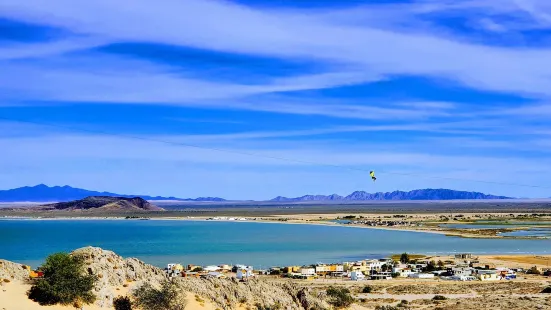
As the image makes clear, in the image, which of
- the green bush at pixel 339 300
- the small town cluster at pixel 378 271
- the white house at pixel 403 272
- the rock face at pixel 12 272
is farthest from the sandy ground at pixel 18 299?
the white house at pixel 403 272

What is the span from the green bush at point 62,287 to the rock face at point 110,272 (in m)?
0.55

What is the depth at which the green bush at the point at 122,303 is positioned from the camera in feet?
64.9

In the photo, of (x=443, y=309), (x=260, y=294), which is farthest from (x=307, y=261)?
(x=260, y=294)

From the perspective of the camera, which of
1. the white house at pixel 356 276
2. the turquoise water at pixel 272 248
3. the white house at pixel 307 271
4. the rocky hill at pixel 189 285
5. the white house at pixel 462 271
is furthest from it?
the turquoise water at pixel 272 248

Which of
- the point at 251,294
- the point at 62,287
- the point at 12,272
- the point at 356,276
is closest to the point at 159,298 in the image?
the point at 62,287

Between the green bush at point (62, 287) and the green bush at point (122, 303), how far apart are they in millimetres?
930

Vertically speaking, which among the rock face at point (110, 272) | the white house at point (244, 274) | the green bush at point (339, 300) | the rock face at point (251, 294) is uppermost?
the rock face at point (110, 272)

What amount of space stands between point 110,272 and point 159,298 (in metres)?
2.28

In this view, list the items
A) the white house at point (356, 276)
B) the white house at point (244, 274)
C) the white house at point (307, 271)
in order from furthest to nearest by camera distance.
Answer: the white house at point (307, 271), the white house at point (356, 276), the white house at point (244, 274)

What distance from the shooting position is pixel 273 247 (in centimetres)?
8131

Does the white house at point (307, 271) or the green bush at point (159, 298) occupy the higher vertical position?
the green bush at point (159, 298)

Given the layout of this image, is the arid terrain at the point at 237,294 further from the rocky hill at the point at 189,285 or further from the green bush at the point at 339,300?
the green bush at the point at 339,300

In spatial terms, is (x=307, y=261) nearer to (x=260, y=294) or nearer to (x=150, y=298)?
(x=260, y=294)

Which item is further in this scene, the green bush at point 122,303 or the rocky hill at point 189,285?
the rocky hill at point 189,285
